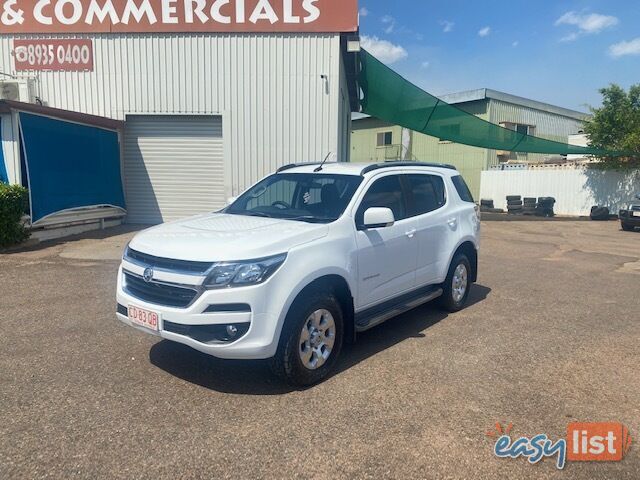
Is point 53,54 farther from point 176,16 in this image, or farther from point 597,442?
point 597,442

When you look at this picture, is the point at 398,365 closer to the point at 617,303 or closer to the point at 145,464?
the point at 145,464

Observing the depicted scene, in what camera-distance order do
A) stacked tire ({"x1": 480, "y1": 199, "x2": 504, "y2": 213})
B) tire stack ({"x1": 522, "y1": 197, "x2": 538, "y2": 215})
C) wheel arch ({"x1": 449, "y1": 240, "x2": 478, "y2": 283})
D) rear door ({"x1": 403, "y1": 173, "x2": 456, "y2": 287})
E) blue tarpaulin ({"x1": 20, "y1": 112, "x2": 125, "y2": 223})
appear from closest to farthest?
1. rear door ({"x1": 403, "y1": 173, "x2": 456, "y2": 287})
2. wheel arch ({"x1": 449, "y1": 240, "x2": 478, "y2": 283})
3. blue tarpaulin ({"x1": 20, "y1": 112, "x2": 125, "y2": 223})
4. tire stack ({"x1": 522, "y1": 197, "x2": 538, "y2": 215})
5. stacked tire ({"x1": 480, "y1": 199, "x2": 504, "y2": 213})

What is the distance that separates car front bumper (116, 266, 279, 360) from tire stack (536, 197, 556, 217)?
2056 cm

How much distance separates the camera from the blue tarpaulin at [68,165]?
10320 millimetres

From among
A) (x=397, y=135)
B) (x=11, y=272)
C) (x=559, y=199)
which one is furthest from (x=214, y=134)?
(x=397, y=135)

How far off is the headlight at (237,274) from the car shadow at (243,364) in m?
0.92

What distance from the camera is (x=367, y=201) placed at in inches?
184

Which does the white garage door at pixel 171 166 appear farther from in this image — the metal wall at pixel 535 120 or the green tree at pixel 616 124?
the metal wall at pixel 535 120

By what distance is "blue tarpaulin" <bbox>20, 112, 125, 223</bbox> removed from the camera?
33.9 feet

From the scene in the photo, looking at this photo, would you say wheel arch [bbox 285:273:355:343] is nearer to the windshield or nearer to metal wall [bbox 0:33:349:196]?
the windshield

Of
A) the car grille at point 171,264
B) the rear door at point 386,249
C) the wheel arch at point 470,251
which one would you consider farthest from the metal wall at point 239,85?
the car grille at point 171,264

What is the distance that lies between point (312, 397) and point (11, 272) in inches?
248

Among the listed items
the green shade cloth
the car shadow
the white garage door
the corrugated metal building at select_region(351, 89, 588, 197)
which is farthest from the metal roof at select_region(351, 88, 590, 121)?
the car shadow

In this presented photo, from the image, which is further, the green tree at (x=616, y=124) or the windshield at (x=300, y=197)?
the green tree at (x=616, y=124)
